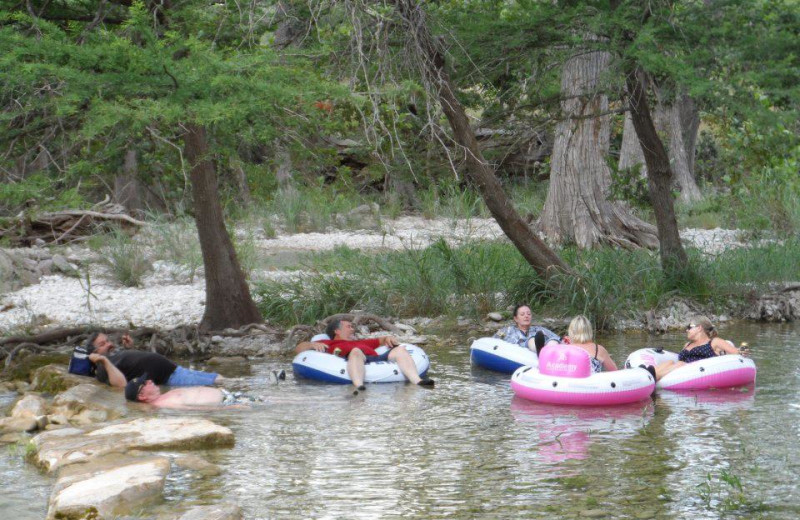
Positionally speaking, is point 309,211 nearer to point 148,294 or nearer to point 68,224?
point 68,224

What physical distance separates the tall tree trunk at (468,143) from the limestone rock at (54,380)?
15.9 feet

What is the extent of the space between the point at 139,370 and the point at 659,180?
7.80m

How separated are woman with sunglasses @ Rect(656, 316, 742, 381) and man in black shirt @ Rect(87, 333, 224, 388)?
4.68 m

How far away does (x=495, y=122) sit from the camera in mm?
13859

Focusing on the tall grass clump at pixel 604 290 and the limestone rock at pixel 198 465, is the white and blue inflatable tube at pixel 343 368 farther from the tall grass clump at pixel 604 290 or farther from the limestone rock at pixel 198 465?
the limestone rock at pixel 198 465

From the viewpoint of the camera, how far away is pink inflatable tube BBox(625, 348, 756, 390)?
407 inches

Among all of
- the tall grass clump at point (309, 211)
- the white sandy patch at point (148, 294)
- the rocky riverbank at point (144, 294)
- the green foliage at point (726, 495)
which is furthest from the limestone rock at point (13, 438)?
the tall grass clump at point (309, 211)

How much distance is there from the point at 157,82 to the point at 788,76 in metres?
6.11

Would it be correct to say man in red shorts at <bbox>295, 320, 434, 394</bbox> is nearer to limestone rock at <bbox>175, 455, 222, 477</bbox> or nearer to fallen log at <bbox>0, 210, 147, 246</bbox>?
limestone rock at <bbox>175, 455, 222, 477</bbox>

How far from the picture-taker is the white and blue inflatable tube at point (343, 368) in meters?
11.2

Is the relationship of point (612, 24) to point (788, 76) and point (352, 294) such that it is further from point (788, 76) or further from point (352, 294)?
point (352, 294)

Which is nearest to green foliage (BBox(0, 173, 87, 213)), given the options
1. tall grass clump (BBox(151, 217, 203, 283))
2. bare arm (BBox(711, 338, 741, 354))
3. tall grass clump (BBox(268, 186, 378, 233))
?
tall grass clump (BBox(151, 217, 203, 283))

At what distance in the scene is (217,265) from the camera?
42.9ft

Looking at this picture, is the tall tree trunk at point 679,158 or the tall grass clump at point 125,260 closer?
the tall grass clump at point 125,260
